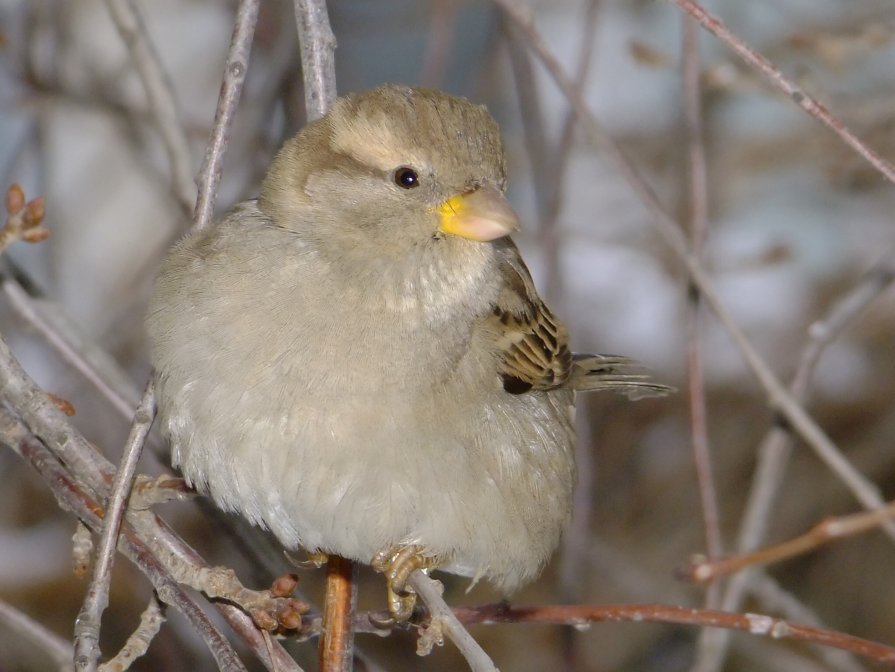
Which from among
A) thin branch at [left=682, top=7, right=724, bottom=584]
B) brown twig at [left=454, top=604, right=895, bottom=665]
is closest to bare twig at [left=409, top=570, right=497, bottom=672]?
brown twig at [left=454, top=604, right=895, bottom=665]

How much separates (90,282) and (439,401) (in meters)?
3.69

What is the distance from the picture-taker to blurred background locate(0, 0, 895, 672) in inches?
175

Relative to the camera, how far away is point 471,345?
2.47 metres

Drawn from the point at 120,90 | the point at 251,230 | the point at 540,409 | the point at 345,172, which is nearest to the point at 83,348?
the point at 251,230

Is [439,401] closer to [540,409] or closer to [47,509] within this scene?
[540,409]

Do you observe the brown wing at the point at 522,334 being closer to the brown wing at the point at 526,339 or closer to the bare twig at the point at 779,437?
the brown wing at the point at 526,339

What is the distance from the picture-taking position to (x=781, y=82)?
1879 millimetres

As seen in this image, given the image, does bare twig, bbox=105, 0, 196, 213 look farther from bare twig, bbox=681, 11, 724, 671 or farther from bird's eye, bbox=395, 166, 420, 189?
bare twig, bbox=681, 11, 724, 671

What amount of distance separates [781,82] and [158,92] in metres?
1.64

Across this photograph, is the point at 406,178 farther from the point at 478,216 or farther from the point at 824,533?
the point at 824,533

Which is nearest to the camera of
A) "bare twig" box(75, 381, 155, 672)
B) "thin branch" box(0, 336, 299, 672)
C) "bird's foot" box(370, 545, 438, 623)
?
"bare twig" box(75, 381, 155, 672)

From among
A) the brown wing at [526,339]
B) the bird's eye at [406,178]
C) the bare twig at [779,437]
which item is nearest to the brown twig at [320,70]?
the bird's eye at [406,178]

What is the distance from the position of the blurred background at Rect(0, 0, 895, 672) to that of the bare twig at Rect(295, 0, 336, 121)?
1.15 meters

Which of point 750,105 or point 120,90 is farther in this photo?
point 750,105
